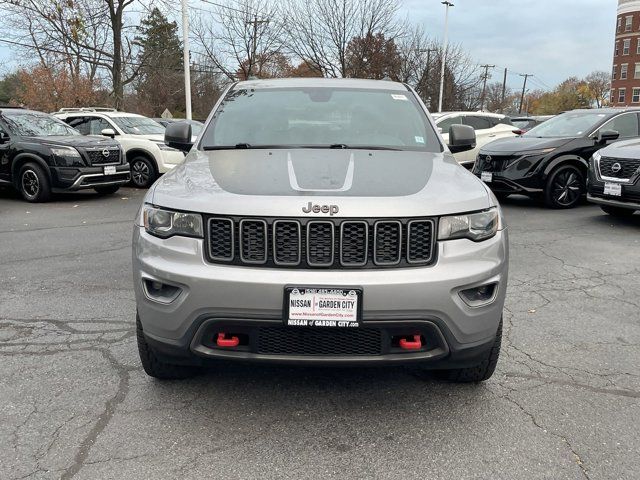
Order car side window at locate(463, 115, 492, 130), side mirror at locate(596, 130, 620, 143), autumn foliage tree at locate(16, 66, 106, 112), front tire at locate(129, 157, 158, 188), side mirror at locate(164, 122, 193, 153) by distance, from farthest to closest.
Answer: autumn foliage tree at locate(16, 66, 106, 112), car side window at locate(463, 115, 492, 130), front tire at locate(129, 157, 158, 188), side mirror at locate(596, 130, 620, 143), side mirror at locate(164, 122, 193, 153)

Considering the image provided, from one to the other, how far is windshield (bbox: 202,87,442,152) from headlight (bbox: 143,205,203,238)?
106 centimetres

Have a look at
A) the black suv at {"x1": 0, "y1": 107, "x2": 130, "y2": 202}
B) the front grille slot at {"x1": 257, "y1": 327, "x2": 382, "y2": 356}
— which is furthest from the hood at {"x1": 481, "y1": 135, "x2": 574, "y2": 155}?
the front grille slot at {"x1": 257, "y1": 327, "x2": 382, "y2": 356}

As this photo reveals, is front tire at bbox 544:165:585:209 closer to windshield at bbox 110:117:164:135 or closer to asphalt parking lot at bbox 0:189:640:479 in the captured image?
asphalt parking lot at bbox 0:189:640:479

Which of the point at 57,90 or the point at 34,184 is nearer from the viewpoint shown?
the point at 34,184

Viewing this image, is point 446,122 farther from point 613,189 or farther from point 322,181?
point 322,181

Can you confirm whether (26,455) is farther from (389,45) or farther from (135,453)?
(389,45)

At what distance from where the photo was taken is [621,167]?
7629 mm

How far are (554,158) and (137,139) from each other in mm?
8437

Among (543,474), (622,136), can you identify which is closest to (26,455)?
(543,474)

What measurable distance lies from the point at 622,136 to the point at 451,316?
891cm

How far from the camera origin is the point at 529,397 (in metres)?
3.04

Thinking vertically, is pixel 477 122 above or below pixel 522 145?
above

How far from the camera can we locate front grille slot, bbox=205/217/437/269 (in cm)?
248

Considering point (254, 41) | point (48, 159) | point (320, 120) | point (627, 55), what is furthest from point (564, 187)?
point (627, 55)
